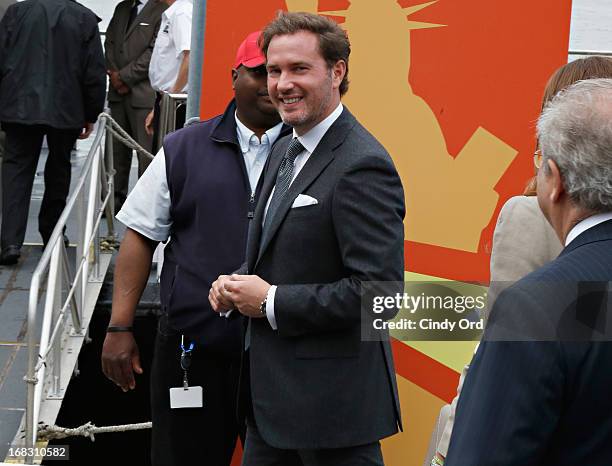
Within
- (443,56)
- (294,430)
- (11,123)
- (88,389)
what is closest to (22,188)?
(11,123)

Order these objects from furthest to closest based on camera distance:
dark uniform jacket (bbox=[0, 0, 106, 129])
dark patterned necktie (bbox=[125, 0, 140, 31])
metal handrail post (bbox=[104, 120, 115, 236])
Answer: dark patterned necktie (bbox=[125, 0, 140, 31]) < dark uniform jacket (bbox=[0, 0, 106, 129]) < metal handrail post (bbox=[104, 120, 115, 236])

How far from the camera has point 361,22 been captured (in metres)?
4.65

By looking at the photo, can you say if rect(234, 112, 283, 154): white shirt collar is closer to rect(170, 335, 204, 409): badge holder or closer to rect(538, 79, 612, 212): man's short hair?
rect(170, 335, 204, 409): badge holder

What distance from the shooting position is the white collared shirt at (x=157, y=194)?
380cm

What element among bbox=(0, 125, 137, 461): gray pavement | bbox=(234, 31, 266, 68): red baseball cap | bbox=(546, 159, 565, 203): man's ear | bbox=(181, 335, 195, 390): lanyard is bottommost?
bbox=(0, 125, 137, 461): gray pavement

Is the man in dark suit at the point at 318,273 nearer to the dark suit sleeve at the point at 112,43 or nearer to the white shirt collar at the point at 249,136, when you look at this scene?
the white shirt collar at the point at 249,136

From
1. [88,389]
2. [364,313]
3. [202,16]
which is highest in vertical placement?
[202,16]

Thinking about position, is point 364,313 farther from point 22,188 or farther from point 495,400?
point 22,188

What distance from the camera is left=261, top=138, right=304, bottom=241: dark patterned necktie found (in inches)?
123

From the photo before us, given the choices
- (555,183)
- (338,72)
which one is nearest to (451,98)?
(338,72)

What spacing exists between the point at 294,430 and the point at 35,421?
1.86 metres

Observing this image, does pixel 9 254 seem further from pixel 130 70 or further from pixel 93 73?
pixel 130 70

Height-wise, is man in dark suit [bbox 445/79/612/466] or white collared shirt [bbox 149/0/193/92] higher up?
white collared shirt [bbox 149/0/193/92]

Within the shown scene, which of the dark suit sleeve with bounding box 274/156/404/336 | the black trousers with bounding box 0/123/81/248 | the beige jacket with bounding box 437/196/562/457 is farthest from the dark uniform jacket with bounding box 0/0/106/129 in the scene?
the beige jacket with bounding box 437/196/562/457
